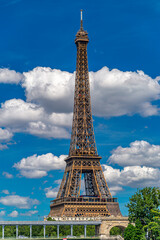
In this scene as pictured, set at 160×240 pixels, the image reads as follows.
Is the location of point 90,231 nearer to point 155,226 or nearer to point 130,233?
point 130,233

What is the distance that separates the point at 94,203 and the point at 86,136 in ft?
90.9

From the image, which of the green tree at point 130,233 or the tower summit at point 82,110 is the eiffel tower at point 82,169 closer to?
the tower summit at point 82,110

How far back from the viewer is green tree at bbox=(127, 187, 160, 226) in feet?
407

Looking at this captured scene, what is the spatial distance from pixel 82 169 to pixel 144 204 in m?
50.5

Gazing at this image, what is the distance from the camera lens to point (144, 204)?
125500 mm

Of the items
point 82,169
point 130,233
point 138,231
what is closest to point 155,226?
point 138,231

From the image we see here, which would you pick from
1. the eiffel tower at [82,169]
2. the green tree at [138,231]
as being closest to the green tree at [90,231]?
the eiffel tower at [82,169]

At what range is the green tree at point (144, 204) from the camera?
124188mm

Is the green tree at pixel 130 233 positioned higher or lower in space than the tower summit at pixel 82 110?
lower

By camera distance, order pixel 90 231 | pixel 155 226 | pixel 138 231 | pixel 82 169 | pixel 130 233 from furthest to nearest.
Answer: pixel 82 169, pixel 90 231, pixel 130 233, pixel 138 231, pixel 155 226

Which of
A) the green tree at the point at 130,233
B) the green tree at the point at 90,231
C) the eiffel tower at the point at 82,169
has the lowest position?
the green tree at the point at 130,233

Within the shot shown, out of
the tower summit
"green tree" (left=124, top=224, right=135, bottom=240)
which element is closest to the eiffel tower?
the tower summit

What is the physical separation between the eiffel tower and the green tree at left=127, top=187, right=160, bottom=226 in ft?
109

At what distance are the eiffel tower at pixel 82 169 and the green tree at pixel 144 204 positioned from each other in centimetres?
3324
